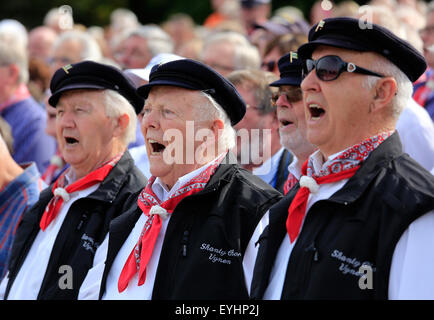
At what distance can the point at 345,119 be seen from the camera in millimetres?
3316

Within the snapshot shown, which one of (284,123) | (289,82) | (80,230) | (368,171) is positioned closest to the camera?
(368,171)

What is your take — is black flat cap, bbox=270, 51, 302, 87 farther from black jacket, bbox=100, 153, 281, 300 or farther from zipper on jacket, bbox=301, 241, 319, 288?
zipper on jacket, bbox=301, 241, 319, 288

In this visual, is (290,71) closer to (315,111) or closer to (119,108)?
(315,111)

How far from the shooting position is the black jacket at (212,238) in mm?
3754

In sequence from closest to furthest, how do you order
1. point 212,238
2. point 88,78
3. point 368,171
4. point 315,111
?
point 368,171 < point 315,111 < point 212,238 < point 88,78

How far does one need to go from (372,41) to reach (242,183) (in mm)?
1186

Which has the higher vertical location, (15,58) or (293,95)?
(15,58)

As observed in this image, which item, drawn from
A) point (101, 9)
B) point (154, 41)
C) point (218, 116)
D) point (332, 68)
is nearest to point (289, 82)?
point (218, 116)

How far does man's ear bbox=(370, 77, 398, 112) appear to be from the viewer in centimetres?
329

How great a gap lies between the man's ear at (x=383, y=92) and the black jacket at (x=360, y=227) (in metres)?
0.15

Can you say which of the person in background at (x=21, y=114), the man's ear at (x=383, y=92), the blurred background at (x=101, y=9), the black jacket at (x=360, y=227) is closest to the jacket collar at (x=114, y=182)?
the black jacket at (x=360, y=227)

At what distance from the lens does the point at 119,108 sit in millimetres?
5230

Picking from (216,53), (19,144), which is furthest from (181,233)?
(19,144)
